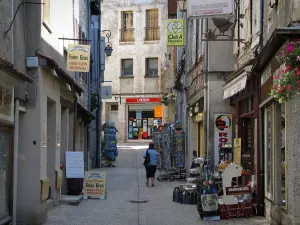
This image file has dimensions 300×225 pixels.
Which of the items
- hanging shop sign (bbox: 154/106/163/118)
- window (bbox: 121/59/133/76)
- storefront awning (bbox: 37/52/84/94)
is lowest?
storefront awning (bbox: 37/52/84/94)

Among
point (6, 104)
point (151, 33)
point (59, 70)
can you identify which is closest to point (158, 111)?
point (151, 33)

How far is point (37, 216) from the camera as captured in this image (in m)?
10.7

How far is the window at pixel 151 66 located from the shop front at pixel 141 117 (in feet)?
6.48

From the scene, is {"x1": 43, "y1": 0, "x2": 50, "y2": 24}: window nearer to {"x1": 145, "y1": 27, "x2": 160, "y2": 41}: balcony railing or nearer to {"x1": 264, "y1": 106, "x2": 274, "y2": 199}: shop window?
{"x1": 264, "y1": 106, "x2": 274, "y2": 199}: shop window

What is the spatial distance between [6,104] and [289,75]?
4.77 meters

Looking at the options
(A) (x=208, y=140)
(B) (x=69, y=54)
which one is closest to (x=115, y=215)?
(B) (x=69, y=54)

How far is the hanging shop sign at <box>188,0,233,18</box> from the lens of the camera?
1316cm

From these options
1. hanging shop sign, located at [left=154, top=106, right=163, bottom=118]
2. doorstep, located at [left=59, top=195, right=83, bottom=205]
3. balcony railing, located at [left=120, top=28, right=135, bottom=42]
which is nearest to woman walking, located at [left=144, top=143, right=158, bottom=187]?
doorstep, located at [left=59, top=195, right=83, bottom=205]

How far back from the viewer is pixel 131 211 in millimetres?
13047

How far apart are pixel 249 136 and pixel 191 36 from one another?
9.39 meters

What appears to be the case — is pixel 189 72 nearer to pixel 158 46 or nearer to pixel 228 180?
pixel 228 180

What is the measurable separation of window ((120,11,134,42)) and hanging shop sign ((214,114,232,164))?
84.5 ft

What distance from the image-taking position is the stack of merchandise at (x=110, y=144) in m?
28.3

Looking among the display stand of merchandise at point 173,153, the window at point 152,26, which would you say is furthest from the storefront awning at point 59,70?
the window at point 152,26
